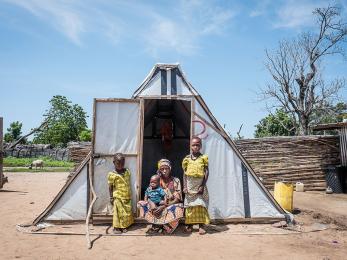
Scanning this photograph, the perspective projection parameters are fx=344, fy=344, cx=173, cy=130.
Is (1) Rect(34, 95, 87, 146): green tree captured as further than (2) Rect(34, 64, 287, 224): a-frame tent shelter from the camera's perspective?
Yes

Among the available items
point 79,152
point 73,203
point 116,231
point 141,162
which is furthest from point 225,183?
point 79,152

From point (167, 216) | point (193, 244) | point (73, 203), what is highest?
point (73, 203)

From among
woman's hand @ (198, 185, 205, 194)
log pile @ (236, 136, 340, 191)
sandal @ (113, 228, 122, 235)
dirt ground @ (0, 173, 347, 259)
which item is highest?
log pile @ (236, 136, 340, 191)

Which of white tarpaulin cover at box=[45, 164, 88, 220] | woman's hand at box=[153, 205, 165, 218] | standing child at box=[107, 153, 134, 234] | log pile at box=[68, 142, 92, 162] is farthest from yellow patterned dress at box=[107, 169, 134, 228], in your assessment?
log pile at box=[68, 142, 92, 162]

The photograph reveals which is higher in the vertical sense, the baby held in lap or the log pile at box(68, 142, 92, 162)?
the log pile at box(68, 142, 92, 162)

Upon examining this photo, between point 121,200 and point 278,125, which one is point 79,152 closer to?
point 121,200

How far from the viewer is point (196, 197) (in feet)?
20.5

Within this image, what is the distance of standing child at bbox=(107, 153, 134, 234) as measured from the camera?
243 inches

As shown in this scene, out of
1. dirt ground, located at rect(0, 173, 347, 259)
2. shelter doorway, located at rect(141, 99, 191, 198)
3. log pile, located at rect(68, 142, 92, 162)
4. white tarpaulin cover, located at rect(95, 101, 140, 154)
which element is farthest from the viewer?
log pile, located at rect(68, 142, 92, 162)

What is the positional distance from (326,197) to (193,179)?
6956 millimetres

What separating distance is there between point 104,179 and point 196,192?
183cm

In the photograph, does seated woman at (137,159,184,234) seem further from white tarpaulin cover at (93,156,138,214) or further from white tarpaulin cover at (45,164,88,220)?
A: white tarpaulin cover at (45,164,88,220)

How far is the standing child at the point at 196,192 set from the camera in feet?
20.4

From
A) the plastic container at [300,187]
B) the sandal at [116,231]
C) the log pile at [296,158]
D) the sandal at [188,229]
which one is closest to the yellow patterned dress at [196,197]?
the sandal at [188,229]
